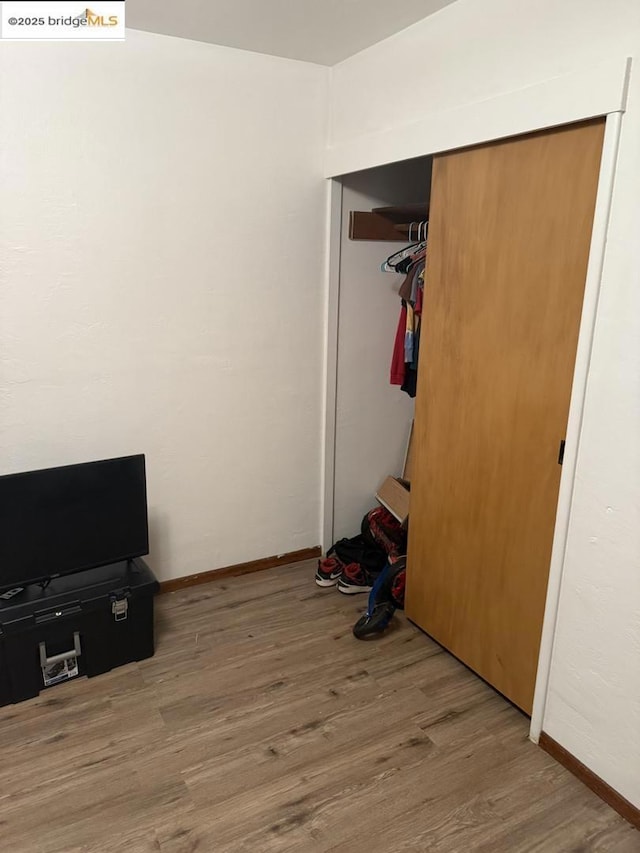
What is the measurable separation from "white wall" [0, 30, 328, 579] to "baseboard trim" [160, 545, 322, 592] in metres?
0.05

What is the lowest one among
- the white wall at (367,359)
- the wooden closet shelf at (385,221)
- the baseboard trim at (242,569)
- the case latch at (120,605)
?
the baseboard trim at (242,569)

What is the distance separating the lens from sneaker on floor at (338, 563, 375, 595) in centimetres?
314

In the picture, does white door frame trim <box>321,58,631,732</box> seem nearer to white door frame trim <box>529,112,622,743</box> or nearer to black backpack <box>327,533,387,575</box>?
white door frame trim <box>529,112,622,743</box>

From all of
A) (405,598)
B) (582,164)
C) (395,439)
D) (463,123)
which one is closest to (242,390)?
(395,439)

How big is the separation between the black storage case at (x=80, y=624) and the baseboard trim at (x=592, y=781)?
158 centimetres

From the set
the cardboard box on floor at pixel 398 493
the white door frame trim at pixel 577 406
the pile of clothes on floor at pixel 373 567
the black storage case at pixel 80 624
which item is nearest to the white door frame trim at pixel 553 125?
the white door frame trim at pixel 577 406

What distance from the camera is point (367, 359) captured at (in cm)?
334

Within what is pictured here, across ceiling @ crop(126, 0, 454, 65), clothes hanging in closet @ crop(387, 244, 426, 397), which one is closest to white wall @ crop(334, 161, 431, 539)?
clothes hanging in closet @ crop(387, 244, 426, 397)

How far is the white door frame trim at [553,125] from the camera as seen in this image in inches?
67.3

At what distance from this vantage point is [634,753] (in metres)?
1.87

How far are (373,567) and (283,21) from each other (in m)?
2.46

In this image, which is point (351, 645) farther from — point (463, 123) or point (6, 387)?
point (463, 123)

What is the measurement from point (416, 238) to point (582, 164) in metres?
1.32

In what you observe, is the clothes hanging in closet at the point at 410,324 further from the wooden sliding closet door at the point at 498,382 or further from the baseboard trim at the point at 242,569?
the baseboard trim at the point at 242,569
